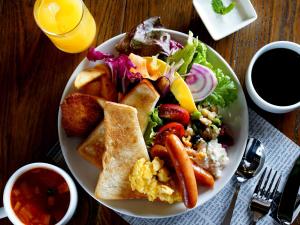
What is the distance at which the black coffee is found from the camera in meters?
1.56

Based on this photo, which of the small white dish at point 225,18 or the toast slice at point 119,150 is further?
the small white dish at point 225,18

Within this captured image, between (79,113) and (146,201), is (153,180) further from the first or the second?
(79,113)

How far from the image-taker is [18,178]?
5.06ft

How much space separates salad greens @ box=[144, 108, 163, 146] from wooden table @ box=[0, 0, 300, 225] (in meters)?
0.30

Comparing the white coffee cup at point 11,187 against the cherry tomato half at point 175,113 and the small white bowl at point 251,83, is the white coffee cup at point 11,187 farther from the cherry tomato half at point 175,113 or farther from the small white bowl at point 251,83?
the small white bowl at point 251,83

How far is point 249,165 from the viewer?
1.62 m

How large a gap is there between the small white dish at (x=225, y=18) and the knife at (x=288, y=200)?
1.60 ft

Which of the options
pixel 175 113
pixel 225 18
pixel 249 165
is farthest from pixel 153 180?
pixel 225 18

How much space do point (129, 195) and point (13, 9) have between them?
709 millimetres

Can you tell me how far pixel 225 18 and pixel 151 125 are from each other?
0.41 meters

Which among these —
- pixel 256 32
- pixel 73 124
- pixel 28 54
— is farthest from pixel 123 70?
pixel 256 32

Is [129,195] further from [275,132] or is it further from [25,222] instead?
[275,132]

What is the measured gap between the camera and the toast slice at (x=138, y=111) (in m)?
1.54

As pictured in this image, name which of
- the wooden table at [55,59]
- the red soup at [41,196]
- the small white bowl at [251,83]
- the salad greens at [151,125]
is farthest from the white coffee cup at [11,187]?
the small white bowl at [251,83]
